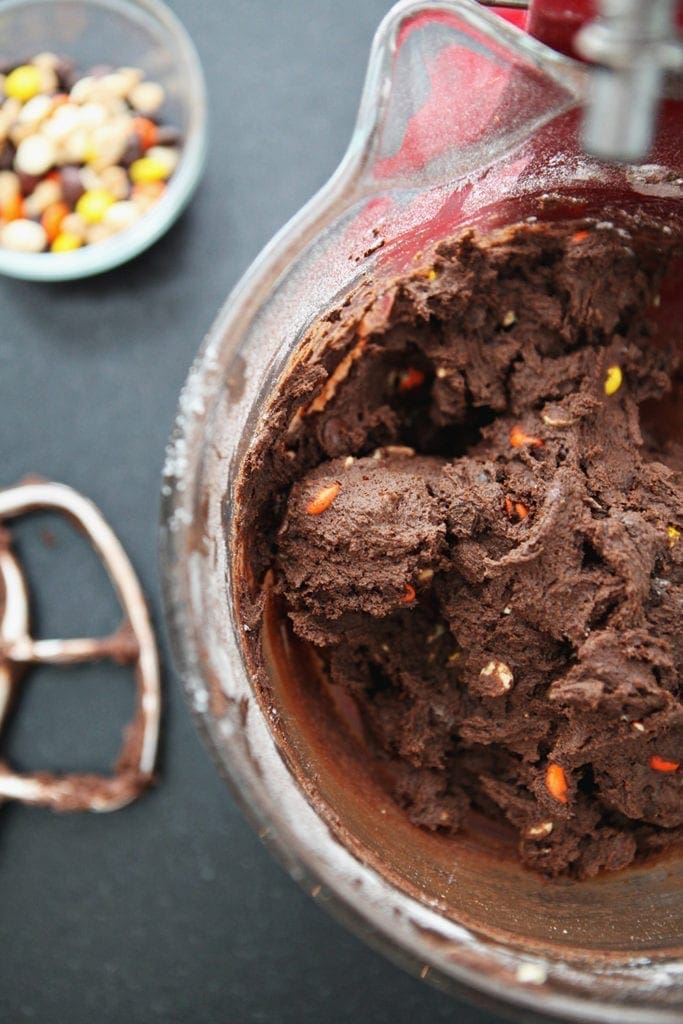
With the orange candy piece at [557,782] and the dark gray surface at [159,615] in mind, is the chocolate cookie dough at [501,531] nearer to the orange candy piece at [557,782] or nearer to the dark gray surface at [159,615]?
the orange candy piece at [557,782]

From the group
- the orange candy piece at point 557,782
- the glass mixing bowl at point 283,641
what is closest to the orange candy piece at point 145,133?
the glass mixing bowl at point 283,641

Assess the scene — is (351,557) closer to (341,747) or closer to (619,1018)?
(341,747)

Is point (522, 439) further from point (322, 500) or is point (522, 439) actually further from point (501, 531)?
point (322, 500)

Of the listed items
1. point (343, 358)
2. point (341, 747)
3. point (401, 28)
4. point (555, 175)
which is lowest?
point (341, 747)

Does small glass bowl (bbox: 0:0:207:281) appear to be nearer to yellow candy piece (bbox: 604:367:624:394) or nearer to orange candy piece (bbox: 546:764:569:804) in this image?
yellow candy piece (bbox: 604:367:624:394)

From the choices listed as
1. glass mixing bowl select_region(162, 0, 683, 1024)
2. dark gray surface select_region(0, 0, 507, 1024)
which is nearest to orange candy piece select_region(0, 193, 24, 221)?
dark gray surface select_region(0, 0, 507, 1024)

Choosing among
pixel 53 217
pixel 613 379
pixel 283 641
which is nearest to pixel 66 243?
pixel 53 217

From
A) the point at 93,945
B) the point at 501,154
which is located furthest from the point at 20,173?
the point at 93,945
